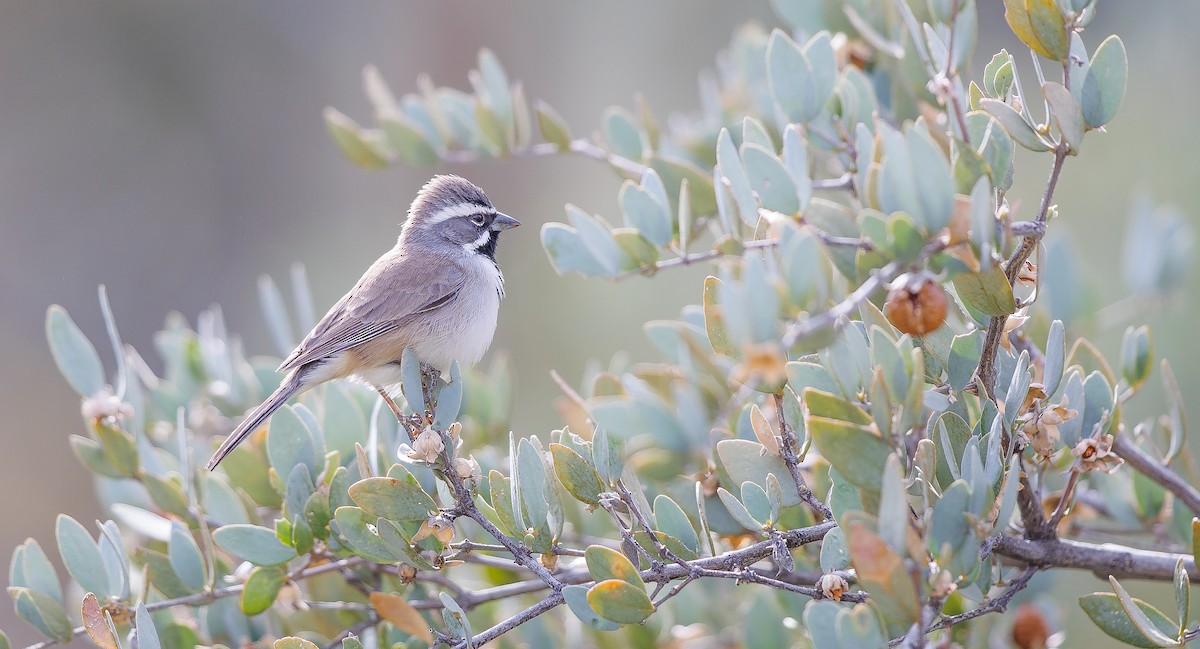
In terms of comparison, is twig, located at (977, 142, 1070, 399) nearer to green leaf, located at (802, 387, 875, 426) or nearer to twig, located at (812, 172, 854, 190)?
green leaf, located at (802, 387, 875, 426)

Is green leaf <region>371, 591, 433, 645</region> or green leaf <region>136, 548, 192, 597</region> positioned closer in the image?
green leaf <region>371, 591, 433, 645</region>

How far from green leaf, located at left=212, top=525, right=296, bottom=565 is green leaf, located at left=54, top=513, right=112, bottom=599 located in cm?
39

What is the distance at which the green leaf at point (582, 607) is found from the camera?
2117 millimetres

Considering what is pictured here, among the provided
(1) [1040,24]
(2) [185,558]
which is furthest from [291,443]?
(1) [1040,24]

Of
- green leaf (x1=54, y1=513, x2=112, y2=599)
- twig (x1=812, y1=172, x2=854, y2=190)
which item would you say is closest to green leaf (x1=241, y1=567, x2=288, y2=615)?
green leaf (x1=54, y1=513, x2=112, y2=599)

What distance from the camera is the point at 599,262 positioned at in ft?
9.02

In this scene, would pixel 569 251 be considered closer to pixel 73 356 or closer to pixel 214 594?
pixel 214 594

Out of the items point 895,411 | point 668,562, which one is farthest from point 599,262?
point 895,411

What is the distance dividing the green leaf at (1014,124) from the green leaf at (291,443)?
1.77 m

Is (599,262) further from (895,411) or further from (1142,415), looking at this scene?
(1142,415)

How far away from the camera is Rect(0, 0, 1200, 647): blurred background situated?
870cm

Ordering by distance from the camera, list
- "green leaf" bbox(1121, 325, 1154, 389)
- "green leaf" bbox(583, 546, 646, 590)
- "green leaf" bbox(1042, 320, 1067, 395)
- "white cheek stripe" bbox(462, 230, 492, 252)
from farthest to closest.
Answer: "white cheek stripe" bbox(462, 230, 492, 252) < "green leaf" bbox(1121, 325, 1154, 389) < "green leaf" bbox(1042, 320, 1067, 395) < "green leaf" bbox(583, 546, 646, 590)

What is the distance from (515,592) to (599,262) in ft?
2.86

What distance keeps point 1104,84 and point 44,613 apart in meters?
2.70
